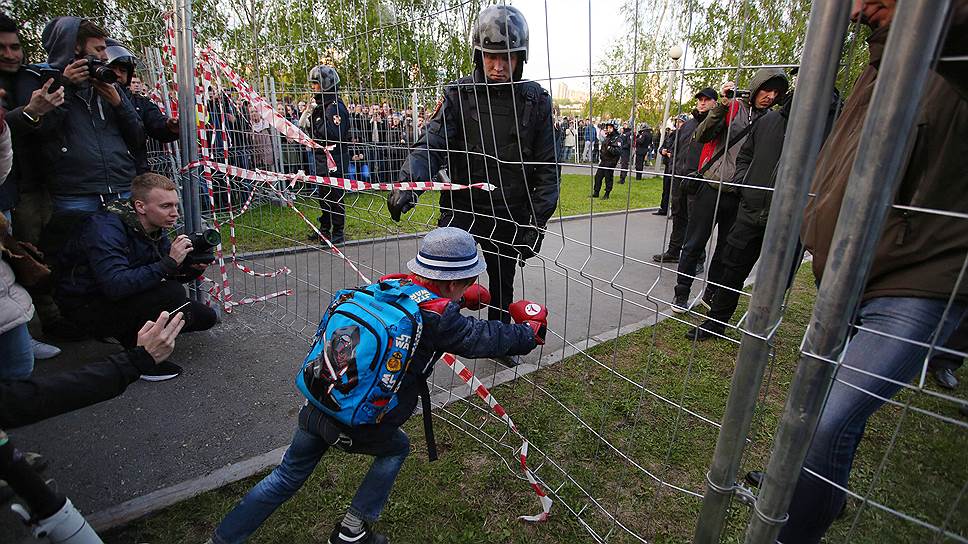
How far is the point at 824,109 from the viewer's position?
1025 millimetres

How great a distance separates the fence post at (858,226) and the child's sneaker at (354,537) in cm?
144

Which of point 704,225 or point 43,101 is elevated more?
point 43,101

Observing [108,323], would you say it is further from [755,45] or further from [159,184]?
[755,45]

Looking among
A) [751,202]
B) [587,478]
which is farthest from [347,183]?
[751,202]

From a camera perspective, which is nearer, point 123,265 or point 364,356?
point 364,356

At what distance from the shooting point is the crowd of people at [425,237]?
1390 millimetres

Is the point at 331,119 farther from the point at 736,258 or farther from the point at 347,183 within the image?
the point at 736,258

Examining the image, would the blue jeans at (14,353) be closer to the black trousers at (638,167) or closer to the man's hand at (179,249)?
the man's hand at (179,249)

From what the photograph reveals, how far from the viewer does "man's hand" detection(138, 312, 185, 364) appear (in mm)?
1757

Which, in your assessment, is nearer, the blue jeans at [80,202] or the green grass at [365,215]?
the blue jeans at [80,202]

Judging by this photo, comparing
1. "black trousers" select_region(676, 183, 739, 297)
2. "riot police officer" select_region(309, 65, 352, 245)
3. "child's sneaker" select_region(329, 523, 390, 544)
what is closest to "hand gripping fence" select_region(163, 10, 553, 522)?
"riot police officer" select_region(309, 65, 352, 245)

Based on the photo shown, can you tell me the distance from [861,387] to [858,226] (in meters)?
0.67

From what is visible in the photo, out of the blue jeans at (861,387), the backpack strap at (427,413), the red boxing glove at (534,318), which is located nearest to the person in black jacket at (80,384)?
the backpack strap at (427,413)

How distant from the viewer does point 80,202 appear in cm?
337
